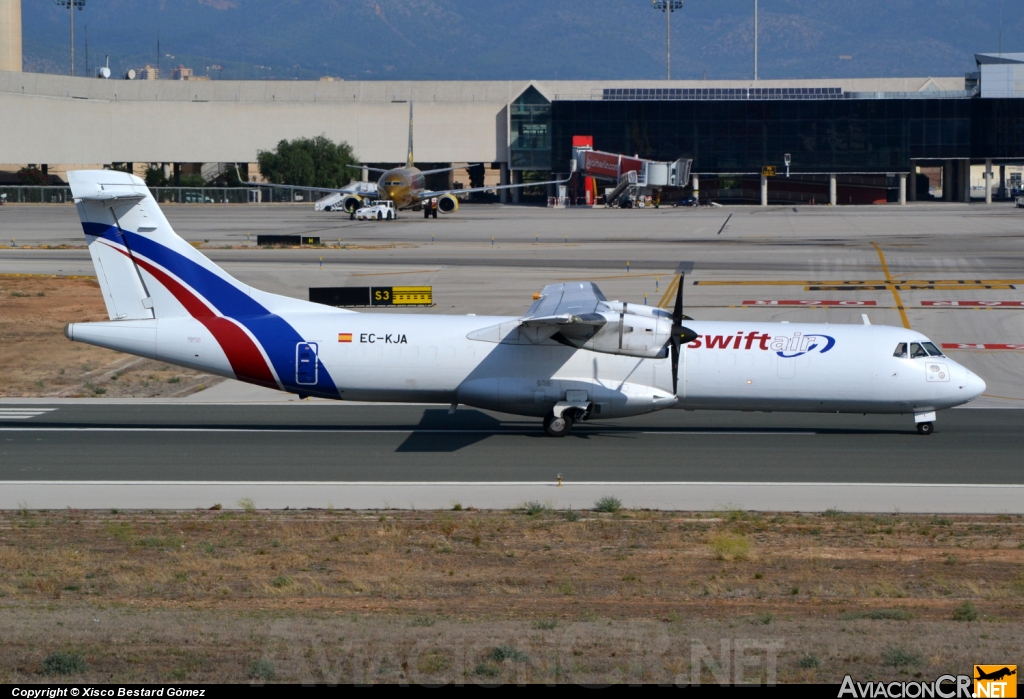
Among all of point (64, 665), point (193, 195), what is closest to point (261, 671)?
point (64, 665)

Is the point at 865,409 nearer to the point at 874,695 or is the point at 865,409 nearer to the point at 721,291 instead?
the point at 874,695

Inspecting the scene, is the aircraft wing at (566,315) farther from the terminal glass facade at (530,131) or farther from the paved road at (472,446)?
the terminal glass facade at (530,131)

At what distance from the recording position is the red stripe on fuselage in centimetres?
2620

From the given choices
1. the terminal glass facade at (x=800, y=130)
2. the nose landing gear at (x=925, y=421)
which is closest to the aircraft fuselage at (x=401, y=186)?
the terminal glass facade at (x=800, y=130)

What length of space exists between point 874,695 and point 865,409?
17.9 metres

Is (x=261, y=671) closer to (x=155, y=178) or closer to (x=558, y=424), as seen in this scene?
(x=558, y=424)

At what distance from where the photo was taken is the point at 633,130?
140 m

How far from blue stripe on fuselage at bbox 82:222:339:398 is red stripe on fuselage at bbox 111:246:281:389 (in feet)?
0.62

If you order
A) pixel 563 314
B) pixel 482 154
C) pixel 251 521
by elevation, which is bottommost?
pixel 251 521

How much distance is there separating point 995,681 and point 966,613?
133 inches

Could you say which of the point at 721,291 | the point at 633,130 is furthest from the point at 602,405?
the point at 633,130

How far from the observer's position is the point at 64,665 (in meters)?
10.6

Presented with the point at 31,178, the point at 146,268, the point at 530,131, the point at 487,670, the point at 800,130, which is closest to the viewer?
the point at 487,670

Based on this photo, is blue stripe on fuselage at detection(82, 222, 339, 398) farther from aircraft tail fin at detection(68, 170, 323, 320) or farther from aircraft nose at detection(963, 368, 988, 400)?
aircraft nose at detection(963, 368, 988, 400)
